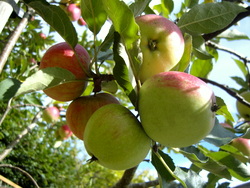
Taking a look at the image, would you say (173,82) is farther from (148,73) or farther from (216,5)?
(216,5)

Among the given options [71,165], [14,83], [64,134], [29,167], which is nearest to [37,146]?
[29,167]

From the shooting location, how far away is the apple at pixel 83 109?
826 millimetres

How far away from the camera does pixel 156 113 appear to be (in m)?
0.60

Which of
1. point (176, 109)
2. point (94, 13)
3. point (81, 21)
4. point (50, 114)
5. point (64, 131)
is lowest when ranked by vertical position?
point (64, 131)

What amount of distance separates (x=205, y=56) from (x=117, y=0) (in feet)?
1.61

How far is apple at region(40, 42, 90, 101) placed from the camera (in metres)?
0.83

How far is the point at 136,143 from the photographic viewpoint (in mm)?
640

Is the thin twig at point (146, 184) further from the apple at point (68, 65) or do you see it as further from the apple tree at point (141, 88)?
the apple at point (68, 65)

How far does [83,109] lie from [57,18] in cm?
28

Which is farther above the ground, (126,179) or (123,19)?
(123,19)

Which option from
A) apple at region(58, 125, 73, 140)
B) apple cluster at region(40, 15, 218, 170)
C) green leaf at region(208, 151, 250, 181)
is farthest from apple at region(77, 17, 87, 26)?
green leaf at region(208, 151, 250, 181)

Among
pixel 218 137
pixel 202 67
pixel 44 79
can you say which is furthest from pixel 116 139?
pixel 202 67

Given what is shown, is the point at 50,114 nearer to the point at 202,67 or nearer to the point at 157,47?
the point at 202,67

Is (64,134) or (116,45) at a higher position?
(116,45)
